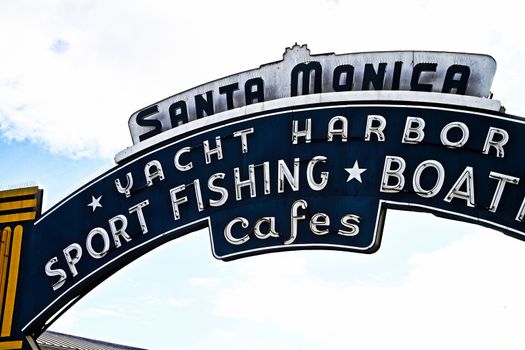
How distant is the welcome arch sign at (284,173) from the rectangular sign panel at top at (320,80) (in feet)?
0.05

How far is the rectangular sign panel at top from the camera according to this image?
31.7 feet

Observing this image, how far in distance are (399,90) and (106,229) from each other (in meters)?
5.03

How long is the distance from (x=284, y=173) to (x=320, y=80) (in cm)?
148

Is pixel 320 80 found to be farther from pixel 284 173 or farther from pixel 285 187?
pixel 285 187

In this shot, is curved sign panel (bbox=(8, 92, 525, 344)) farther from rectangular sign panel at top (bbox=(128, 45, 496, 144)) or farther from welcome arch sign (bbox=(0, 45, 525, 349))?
rectangular sign panel at top (bbox=(128, 45, 496, 144))

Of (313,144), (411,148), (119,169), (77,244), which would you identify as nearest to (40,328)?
(77,244)

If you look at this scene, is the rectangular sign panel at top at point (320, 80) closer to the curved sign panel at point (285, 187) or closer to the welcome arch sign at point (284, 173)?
the welcome arch sign at point (284, 173)

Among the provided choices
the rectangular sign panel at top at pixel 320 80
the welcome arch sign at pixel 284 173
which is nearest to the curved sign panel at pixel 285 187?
the welcome arch sign at pixel 284 173

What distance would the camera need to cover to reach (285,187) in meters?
10.2

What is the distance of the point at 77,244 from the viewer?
1138 cm

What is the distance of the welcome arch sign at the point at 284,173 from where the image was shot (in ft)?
30.5

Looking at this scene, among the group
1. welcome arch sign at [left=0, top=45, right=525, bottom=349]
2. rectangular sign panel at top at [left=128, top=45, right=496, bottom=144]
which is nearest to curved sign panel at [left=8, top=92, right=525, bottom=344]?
welcome arch sign at [left=0, top=45, right=525, bottom=349]

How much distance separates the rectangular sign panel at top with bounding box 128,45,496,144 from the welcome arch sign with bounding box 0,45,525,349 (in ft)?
0.05

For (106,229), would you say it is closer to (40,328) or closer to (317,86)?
(40,328)
